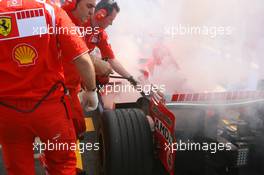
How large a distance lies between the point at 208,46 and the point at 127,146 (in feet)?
5.09

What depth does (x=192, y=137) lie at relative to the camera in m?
2.75

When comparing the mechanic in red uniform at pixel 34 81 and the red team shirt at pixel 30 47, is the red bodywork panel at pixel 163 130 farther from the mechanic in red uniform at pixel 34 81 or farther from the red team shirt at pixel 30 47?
the red team shirt at pixel 30 47

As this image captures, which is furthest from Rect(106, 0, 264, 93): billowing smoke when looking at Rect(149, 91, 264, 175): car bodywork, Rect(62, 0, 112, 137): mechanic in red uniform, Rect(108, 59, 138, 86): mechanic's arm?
Rect(62, 0, 112, 137): mechanic in red uniform

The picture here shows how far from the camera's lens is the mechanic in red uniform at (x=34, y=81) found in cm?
216

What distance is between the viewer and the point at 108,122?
284 cm

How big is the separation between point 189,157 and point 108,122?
652 millimetres

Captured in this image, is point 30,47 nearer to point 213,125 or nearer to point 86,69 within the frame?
point 86,69

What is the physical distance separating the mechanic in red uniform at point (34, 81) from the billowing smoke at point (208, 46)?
1.50 metres

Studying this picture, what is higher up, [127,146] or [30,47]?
[30,47]

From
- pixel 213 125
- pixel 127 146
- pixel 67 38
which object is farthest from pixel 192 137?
pixel 67 38

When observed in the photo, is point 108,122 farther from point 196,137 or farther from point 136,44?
point 136,44

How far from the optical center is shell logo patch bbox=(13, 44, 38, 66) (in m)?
2.18

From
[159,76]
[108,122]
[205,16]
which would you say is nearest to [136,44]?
[159,76]

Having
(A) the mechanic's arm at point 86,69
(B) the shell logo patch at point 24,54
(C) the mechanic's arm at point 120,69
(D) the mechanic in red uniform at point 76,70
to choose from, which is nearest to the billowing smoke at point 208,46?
(C) the mechanic's arm at point 120,69
